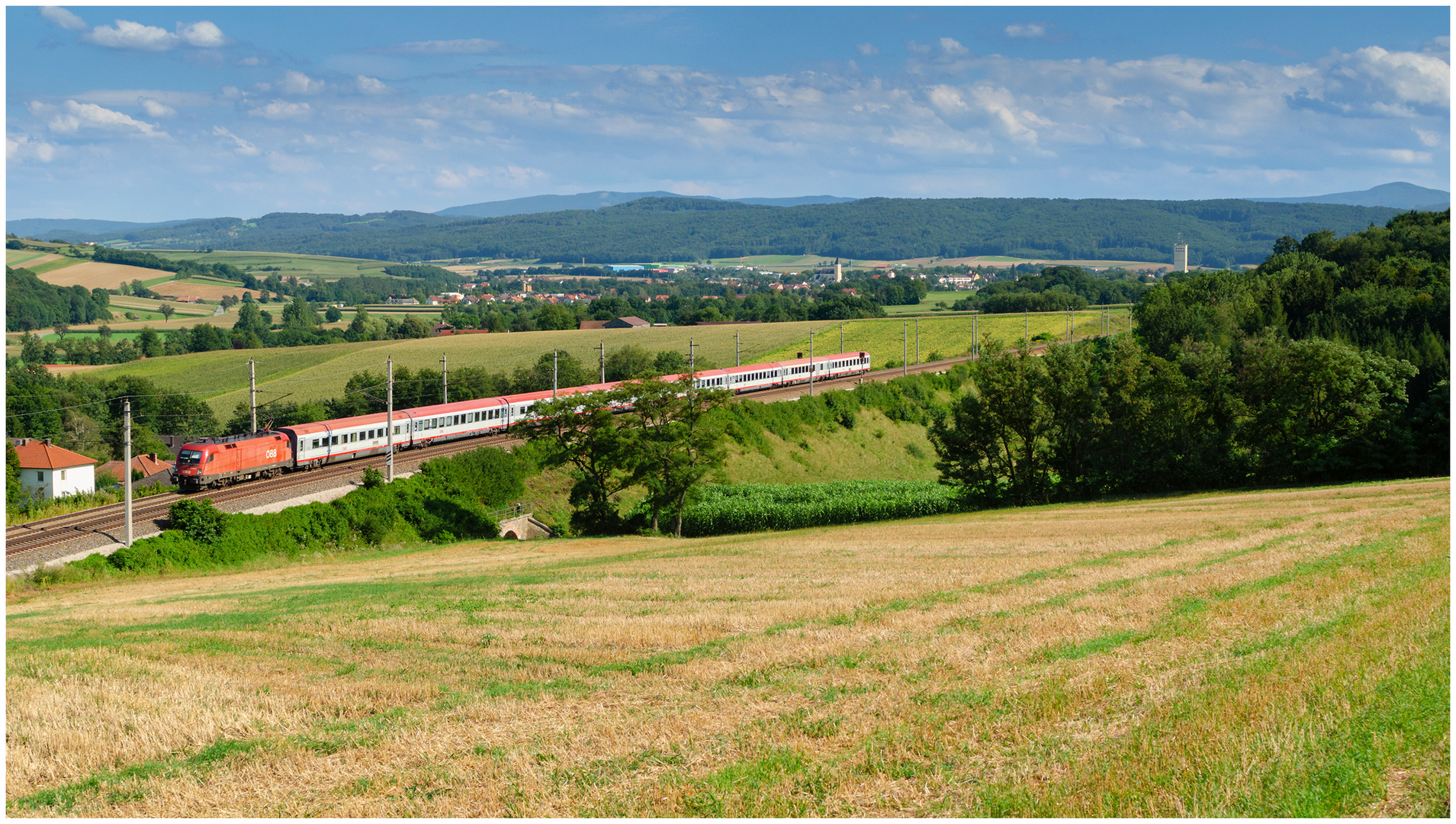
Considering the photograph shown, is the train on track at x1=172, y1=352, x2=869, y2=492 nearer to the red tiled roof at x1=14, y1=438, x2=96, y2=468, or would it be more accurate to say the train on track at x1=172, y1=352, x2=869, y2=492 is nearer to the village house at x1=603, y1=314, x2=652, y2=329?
the red tiled roof at x1=14, y1=438, x2=96, y2=468

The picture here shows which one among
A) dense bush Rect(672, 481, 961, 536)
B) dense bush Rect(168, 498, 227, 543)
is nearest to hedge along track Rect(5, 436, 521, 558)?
dense bush Rect(168, 498, 227, 543)

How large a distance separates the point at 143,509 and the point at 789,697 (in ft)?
125

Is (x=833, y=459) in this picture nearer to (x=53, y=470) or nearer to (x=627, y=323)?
(x=53, y=470)

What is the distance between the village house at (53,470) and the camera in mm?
63031

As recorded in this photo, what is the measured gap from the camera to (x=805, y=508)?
4988cm

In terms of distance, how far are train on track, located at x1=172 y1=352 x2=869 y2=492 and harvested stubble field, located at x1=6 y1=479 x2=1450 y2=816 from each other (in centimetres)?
2327

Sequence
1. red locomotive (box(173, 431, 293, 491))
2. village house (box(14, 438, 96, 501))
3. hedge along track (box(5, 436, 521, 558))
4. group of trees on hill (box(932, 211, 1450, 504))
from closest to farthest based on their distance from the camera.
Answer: hedge along track (box(5, 436, 521, 558))
red locomotive (box(173, 431, 293, 491))
group of trees on hill (box(932, 211, 1450, 504))
village house (box(14, 438, 96, 501))

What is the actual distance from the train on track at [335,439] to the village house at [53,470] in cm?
1972

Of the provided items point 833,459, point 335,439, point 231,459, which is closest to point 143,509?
point 231,459

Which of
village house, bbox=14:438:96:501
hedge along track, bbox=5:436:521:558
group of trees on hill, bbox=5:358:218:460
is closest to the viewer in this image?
hedge along track, bbox=5:436:521:558

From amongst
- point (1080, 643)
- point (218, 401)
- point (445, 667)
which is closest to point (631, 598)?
point (445, 667)

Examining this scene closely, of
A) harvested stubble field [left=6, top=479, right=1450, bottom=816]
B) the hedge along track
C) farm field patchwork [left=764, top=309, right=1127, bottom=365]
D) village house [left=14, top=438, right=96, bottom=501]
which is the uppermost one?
farm field patchwork [left=764, top=309, right=1127, bottom=365]

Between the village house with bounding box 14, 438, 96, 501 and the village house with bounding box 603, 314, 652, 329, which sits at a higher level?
the village house with bounding box 603, 314, 652, 329

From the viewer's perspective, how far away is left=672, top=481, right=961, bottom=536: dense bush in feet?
163
